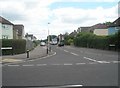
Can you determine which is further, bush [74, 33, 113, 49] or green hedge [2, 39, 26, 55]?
bush [74, 33, 113, 49]

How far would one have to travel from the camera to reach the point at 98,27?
117000 millimetres

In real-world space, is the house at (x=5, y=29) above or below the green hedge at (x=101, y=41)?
above

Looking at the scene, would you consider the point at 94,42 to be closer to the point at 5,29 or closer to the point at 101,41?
the point at 101,41

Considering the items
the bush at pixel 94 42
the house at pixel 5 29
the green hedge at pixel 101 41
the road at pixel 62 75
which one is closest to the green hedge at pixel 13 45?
the road at pixel 62 75

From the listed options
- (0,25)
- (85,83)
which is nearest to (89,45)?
(0,25)

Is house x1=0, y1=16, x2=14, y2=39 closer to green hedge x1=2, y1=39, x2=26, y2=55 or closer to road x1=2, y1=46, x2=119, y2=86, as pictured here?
green hedge x1=2, y1=39, x2=26, y2=55

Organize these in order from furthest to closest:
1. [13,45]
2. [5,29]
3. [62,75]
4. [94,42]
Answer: [94,42] → [5,29] → [13,45] → [62,75]

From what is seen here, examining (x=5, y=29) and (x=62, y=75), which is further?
(x=5, y=29)

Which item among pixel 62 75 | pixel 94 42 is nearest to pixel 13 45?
pixel 62 75

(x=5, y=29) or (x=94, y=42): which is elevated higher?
(x=5, y=29)

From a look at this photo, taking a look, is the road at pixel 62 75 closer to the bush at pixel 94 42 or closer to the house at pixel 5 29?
the bush at pixel 94 42

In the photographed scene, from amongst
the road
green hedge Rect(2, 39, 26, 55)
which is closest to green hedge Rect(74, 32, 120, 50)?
green hedge Rect(2, 39, 26, 55)

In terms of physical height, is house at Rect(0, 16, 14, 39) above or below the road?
above

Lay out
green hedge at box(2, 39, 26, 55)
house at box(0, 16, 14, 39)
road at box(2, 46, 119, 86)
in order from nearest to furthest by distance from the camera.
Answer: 1. road at box(2, 46, 119, 86)
2. green hedge at box(2, 39, 26, 55)
3. house at box(0, 16, 14, 39)
